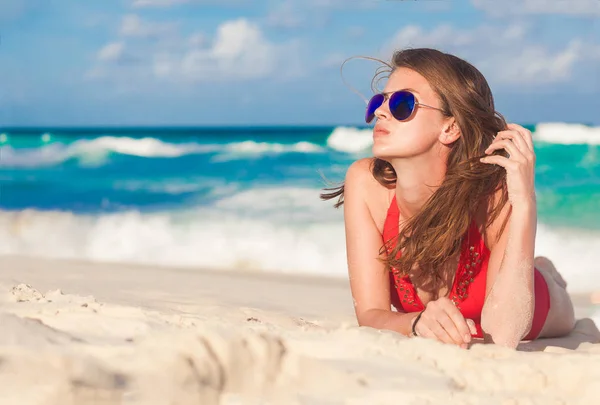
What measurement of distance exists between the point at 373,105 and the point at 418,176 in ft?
1.30

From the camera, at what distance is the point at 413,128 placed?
3.26 m

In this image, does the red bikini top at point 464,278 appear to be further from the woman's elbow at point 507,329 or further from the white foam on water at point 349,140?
the white foam on water at point 349,140

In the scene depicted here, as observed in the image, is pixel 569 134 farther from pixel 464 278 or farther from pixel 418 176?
pixel 418 176

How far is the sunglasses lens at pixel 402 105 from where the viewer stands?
324 centimetres

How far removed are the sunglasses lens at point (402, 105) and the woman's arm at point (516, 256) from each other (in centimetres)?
42

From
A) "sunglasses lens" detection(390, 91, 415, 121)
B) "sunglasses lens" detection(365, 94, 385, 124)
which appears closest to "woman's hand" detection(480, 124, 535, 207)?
"sunglasses lens" detection(390, 91, 415, 121)

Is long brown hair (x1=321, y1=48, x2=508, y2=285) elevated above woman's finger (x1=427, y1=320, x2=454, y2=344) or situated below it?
above

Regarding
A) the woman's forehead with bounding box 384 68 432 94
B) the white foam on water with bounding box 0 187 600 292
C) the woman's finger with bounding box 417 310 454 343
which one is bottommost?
the white foam on water with bounding box 0 187 600 292

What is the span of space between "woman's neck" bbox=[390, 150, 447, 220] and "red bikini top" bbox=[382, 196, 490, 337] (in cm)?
14

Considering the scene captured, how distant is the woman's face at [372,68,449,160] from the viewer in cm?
326

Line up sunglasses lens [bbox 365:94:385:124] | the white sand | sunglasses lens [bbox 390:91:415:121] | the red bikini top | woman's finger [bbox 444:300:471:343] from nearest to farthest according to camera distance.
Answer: the white sand < woman's finger [bbox 444:300:471:343] < sunglasses lens [bbox 390:91:415:121] < sunglasses lens [bbox 365:94:385:124] < the red bikini top

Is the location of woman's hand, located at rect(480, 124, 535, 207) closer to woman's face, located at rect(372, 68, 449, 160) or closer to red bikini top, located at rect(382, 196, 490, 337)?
woman's face, located at rect(372, 68, 449, 160)

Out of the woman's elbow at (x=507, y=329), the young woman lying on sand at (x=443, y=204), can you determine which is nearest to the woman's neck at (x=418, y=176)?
the young woman lying on sand at (x=443, y=204)

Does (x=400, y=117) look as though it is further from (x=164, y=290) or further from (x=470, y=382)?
(x=164, y=290)
